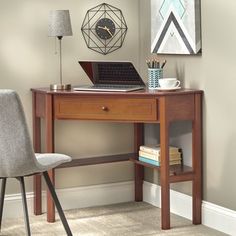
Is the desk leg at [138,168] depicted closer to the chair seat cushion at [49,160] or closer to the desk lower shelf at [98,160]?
the desk lower shelf at [98,160]

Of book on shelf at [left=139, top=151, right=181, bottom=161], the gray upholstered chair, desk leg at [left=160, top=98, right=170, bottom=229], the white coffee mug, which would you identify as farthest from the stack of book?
the gray upholstered chair

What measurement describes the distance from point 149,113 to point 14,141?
959mm

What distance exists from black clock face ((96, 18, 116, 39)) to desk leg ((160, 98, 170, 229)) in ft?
2.90

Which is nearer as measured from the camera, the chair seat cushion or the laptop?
the chair seat cushion

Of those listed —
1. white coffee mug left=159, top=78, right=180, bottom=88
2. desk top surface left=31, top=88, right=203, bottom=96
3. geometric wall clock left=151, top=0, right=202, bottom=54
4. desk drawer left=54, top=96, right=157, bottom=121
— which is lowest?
desk drawer left=54, top=96, right=157, bottom=121

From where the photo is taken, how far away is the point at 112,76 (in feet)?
13.4

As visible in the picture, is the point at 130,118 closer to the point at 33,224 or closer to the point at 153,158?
the point at 153,158

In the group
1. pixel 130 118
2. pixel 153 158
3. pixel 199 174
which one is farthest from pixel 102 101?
pixel 199 174

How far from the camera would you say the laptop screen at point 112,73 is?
157 inches

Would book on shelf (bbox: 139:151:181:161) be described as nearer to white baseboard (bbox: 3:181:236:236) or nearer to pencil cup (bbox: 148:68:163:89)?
white baseboard (bbox: 3:181:236:236)

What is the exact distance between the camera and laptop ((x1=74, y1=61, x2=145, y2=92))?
13.0 feet

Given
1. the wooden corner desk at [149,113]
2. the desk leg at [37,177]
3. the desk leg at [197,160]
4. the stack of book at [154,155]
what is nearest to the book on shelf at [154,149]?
the stack of book at [154,155]

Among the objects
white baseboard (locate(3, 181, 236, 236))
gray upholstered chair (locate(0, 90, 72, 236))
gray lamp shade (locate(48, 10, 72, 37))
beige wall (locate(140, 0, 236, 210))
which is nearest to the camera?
gray upholstered chair (locate(0, 90, 72, 236))

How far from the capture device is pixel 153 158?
406 cm
